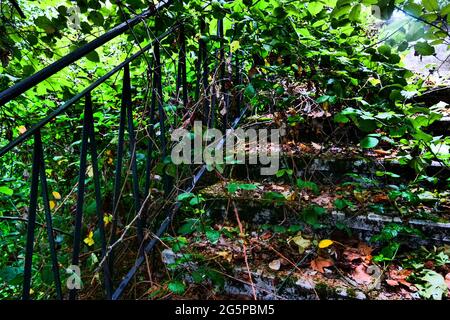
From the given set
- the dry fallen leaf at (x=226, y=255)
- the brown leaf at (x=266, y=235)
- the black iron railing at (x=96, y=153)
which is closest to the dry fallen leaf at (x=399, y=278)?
the brown leaf at (x=266, y=235)

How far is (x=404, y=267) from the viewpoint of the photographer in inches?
54.7

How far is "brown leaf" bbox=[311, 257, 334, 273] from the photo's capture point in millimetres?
1429

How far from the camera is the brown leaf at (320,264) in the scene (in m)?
1.43

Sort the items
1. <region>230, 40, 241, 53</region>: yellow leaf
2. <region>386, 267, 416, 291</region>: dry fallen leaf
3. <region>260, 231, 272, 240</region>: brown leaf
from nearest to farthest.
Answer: <region>386, 267, 416, 291</region>: dry fallen leaf, <region>260, 231, 272, 240</region>: brown leaf, <region>230, 40, 241, 53</region>: yellow leaf

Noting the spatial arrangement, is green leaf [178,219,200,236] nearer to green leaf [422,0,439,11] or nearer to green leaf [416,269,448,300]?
green leaf [416,269,448,300]

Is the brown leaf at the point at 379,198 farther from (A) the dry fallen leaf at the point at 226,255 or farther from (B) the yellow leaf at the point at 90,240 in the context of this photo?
(B) the yellow leaf at the point at 90,240

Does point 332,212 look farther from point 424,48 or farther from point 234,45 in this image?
point 234,45

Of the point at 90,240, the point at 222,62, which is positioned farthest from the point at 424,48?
the point at 90,240

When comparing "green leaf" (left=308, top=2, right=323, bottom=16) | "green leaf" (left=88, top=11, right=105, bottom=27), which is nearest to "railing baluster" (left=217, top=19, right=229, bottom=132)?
"green leaf" (left=308, top=2, right=323, bottom=16)

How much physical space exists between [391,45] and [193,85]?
4.75 ft

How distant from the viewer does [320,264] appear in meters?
1.44
